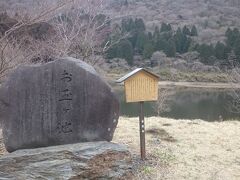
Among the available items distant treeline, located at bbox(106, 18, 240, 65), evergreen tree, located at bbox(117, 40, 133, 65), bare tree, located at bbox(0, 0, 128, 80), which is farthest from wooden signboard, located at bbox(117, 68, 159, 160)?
evergreen tree, located at bbox(117, 40, 133, 65)

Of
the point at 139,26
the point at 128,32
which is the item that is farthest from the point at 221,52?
the point at 128,32

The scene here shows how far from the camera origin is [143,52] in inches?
2138

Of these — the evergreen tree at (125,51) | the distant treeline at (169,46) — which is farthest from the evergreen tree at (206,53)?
the evergreen tree at (125,51)

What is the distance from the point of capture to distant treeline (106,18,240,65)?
49281 mm

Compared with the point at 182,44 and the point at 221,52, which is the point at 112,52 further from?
the point at 221,52

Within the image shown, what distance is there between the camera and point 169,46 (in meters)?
53.3

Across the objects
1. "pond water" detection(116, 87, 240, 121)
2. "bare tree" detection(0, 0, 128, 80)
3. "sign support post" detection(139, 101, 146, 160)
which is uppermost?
"bare tree" detection(0, 0, 128, 80)

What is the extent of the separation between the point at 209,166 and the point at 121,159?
2.39m

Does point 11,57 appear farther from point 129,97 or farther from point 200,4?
point 200,4

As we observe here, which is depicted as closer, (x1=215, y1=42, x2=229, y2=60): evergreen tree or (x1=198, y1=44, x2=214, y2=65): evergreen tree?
(x1=215, y1=42, x2=229, y2=60): evergreen tree

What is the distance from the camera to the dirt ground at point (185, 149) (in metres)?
7.49

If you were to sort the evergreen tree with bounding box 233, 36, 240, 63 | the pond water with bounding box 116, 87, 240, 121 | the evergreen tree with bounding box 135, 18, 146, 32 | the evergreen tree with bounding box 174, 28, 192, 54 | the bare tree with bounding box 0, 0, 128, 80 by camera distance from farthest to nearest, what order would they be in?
the evergreen tree with bounding box 135, 18, 146, 32 → the evergreen tree with bounding box 174, 28, 192, 54 → the evergreen tree with bounding box 233, 36, 240, 63 → the pond water with bounding box 116, 87, 240, 121 → the bare tree with bounding box 0, 0, 128, 80

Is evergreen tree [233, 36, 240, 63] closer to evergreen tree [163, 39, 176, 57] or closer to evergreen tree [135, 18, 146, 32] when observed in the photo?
evergreen tree [163, 39, 176, 57]

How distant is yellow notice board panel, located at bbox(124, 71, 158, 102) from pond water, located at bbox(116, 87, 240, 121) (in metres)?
11.3
